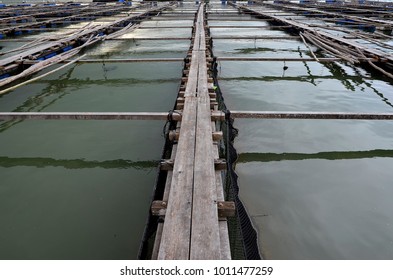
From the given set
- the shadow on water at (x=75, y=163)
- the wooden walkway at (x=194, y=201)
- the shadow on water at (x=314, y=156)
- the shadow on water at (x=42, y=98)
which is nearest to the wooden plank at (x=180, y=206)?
the wooden walkway at (x=194, y=201)

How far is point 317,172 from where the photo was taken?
4.88 meters

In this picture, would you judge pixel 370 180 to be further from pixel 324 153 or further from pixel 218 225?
pixel 218 225

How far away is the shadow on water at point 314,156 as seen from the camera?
528 centimetres

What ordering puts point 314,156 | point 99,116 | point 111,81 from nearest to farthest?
point 99,116 → point 314,156 → point 111,81

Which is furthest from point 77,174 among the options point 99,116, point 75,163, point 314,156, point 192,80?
point 314,156

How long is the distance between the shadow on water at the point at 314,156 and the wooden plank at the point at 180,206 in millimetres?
1742

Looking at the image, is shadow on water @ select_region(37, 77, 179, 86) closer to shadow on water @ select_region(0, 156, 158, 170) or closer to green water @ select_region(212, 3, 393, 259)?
green water @ select_region(212, 3, 393, 259)

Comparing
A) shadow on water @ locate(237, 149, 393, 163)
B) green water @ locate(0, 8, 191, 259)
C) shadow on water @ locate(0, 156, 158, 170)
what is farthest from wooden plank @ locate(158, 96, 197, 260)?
shadow on water @ locate(237, 149, 393, 163)

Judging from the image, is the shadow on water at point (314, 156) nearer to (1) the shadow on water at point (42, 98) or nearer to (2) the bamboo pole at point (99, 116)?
(2) the bamboo pole at point (99, 116)

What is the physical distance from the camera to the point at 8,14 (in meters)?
23.7

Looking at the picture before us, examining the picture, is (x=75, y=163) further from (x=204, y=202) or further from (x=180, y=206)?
(x=204, y=202)

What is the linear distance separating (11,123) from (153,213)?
5.81m

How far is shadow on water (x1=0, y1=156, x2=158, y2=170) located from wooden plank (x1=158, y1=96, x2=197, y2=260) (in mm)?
1370

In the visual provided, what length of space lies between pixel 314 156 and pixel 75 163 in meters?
4.94
